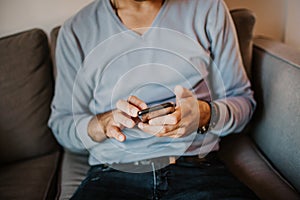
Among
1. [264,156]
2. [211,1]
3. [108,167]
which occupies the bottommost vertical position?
[264,156]

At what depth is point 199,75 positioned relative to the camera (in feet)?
2.82

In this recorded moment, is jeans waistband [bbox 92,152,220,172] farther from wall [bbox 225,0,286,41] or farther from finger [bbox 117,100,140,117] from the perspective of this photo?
wall [bbox 225,0,286,41]

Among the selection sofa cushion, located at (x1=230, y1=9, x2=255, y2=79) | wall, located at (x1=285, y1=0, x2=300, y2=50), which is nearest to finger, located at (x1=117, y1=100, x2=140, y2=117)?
sofa cushion, located at (x1=230, y1=9, x2=255, y2=79)

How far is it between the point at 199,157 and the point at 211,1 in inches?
15.3

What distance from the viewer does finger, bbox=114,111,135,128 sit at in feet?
2.29

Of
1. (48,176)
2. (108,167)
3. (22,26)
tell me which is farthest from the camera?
(22,26)

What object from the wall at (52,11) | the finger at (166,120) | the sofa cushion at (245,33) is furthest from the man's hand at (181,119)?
the wall at (52,11)

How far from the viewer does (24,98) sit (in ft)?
3.36

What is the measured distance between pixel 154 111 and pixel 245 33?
512mm

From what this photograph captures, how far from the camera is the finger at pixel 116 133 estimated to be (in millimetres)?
724

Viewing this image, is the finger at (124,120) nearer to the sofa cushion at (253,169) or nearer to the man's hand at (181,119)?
the man's hand at (181,119)

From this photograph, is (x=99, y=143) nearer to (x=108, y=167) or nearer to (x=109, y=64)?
(x=108, y=167)

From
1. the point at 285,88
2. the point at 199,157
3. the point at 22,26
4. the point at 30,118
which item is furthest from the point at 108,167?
the point at 22,26

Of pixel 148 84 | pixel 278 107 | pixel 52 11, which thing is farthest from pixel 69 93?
pixel 278 107
